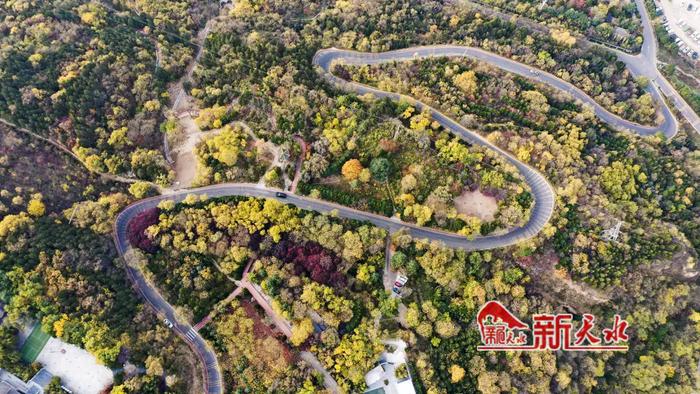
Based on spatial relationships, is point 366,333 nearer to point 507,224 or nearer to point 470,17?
point 507,224

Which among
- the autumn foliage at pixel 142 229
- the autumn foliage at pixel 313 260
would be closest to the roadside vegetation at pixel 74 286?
the autumn foliage at pixel 142 229

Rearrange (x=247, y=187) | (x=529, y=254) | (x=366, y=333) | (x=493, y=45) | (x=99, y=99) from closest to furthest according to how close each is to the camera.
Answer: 1. (x=366, y=333)
2. (x=529, y=254)
3. (x=247, y=187)
4. (x=99, y=99)
5. (x=493, y=45)

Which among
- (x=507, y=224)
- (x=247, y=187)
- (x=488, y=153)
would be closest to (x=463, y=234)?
(x=507, y=224)

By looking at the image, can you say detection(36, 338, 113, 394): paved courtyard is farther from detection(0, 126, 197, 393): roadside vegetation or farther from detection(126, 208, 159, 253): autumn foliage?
detection(126, 208, 159, 253): autumn foliage

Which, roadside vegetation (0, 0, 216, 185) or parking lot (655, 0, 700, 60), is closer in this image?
roadside vegetation (0, 0, 216, 185)

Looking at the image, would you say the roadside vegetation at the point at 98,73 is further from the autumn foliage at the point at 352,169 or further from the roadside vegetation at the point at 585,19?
the roadside vegetation at the point at 585,19

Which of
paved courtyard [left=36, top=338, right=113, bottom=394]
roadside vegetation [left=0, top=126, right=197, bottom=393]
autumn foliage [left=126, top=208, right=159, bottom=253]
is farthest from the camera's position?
autumn foliage [left=126, top=208, right=159, bottom=253]

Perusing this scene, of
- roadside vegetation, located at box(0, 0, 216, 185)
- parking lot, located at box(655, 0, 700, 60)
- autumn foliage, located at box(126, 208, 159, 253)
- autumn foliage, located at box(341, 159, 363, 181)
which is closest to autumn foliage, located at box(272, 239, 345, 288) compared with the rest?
autumn foliage, located at box(341, 159, 363, 181)

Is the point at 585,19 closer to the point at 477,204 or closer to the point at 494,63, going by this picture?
the point at 494,63
